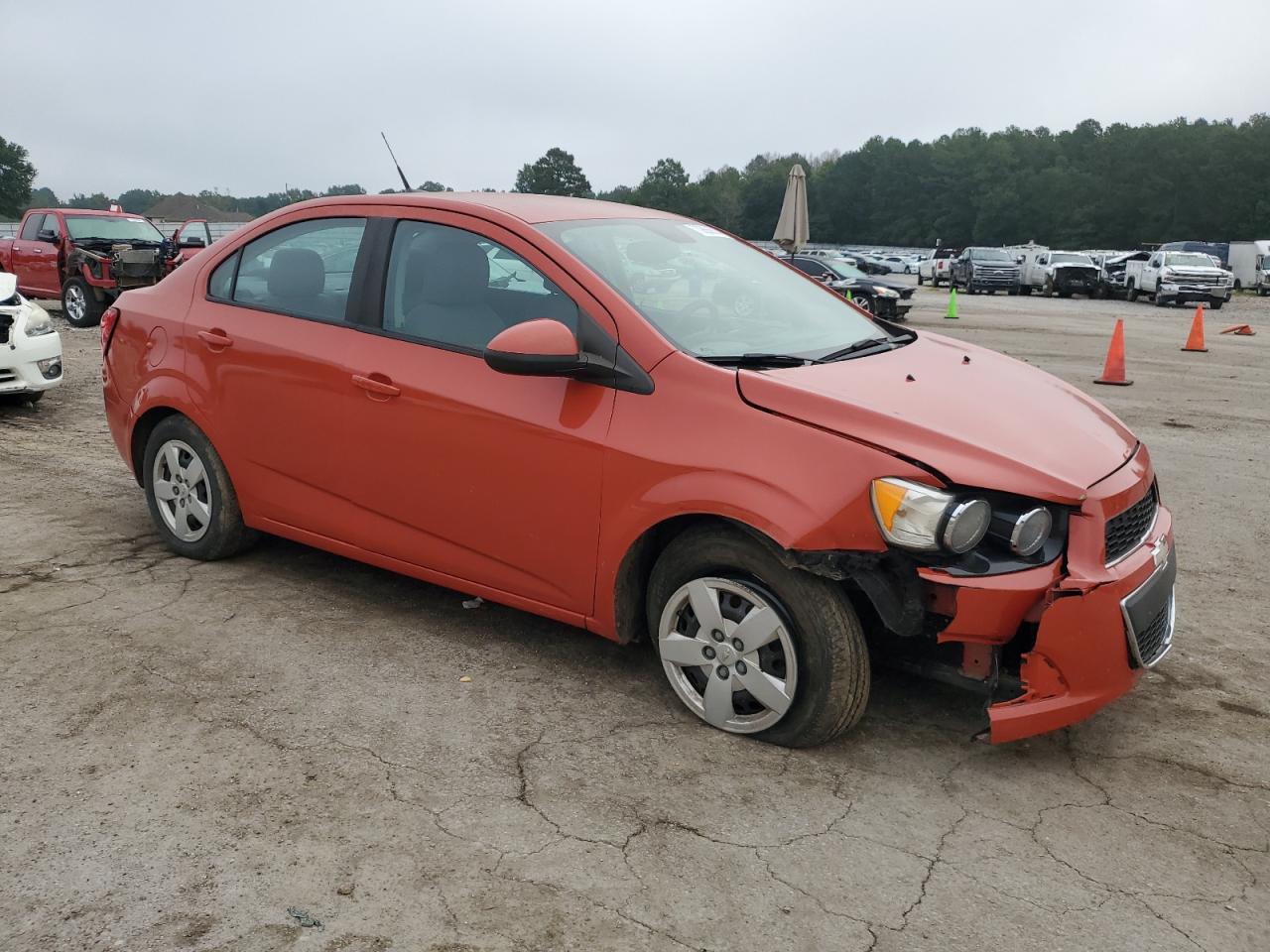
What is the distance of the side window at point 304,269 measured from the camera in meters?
4.35

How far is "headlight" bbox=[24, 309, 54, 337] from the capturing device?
341 inches

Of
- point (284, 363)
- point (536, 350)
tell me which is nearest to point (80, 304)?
point (284, 363)

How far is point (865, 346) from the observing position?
4.11 metres

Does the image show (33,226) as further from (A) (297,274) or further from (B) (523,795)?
(B) (523,795)

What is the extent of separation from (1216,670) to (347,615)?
3388 mm

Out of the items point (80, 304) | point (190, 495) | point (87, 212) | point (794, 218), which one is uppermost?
point (794, 218)

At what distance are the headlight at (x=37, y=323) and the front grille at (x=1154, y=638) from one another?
841 centimetres

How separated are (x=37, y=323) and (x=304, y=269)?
18.0ft

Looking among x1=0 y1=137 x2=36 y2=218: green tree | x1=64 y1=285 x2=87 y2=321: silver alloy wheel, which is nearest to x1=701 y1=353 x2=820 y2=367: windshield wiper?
x1=64 y1=285 x2=87 y2=321: silver alloy wheel

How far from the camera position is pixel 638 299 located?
12.2ft

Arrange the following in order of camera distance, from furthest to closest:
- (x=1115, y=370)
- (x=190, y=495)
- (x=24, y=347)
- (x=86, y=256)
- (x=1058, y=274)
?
(x=1058, y=274)
(x=86, y=256)
(x=1115, y=370)
(x=24, y=347)
(x=190, y=495)

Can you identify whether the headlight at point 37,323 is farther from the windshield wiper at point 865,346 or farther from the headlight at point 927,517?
the headlight at point 927,517

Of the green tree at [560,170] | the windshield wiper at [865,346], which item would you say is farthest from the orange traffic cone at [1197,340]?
the green tree at [560,170]

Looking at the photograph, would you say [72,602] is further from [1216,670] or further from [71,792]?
[1216,670]
